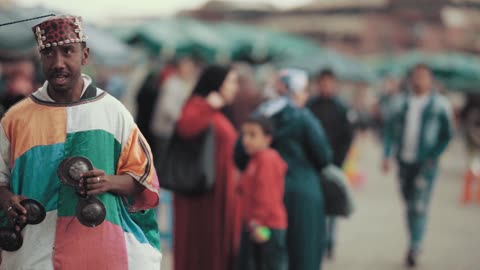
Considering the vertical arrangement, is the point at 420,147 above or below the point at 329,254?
above

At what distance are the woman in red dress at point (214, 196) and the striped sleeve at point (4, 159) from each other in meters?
2.80

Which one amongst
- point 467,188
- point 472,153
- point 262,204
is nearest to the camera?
point 262,204

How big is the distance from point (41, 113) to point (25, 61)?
101 inches

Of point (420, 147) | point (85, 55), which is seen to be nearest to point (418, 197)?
point (420, 147)

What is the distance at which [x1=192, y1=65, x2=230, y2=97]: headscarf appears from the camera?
5703mm

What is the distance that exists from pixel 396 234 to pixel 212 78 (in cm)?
455

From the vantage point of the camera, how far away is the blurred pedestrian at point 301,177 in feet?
17.6

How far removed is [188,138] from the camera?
5793 mm

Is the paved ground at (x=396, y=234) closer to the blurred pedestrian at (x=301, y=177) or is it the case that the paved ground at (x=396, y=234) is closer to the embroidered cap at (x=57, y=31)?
the blurred pedestrian at (x=301, y=177)

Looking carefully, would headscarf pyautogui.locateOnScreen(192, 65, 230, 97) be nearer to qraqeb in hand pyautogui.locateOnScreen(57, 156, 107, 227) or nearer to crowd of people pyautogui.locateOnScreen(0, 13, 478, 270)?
crowd of people pyautogui.locateOnScreen(0, 13, 478, 270)

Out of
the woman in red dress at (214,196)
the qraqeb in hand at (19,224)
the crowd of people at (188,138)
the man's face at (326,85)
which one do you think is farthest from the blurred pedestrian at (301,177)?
the qraqeb in hand at (19,224)

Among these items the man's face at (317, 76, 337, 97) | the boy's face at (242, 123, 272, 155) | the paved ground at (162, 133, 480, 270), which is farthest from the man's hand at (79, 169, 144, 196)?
the man's face at (317, 76, 337, 97)

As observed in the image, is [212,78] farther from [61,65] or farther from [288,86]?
[61,65]

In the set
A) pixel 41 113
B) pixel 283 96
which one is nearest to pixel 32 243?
pixel 41 113
